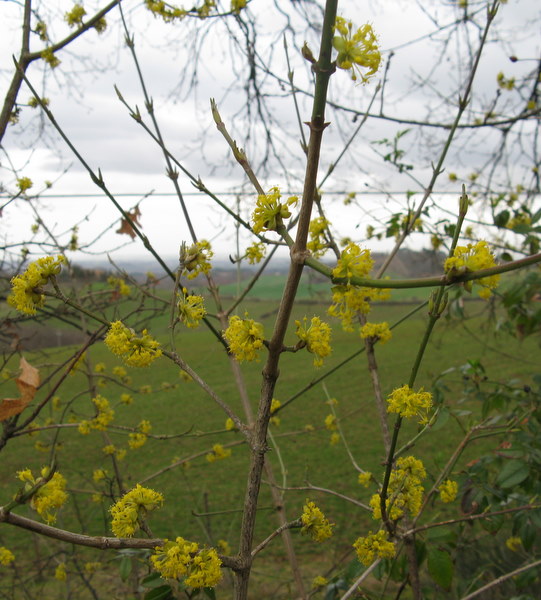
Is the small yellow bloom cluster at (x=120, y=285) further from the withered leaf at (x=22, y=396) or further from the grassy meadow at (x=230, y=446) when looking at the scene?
the withered leaf at (x=22, y=396)

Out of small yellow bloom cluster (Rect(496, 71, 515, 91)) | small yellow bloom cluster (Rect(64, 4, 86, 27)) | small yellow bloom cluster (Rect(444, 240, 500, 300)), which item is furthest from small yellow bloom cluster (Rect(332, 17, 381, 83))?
small yellow bloom cluster (Rect(496, 71, 515, 91))

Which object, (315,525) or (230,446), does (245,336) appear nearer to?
(315,525)

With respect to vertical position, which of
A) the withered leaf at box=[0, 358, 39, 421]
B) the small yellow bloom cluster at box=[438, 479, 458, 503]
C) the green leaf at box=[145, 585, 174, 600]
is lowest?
the small yellow bloom cluster at box=[438, 479, 458, 503]

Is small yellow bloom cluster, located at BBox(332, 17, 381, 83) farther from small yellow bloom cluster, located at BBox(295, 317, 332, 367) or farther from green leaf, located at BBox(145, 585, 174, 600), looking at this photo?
green leaf, located at BBox(145, 585, 174, 600)

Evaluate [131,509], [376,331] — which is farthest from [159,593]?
[376,331]

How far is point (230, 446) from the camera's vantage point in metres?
2.37

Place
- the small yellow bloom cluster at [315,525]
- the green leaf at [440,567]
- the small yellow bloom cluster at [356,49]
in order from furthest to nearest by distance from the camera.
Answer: the green leaf at [440,567]
the small yellow bloom cluster at [315,525]
the small yellow bloom cluster at [356,49]

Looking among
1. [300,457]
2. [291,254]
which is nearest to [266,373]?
[291,254]

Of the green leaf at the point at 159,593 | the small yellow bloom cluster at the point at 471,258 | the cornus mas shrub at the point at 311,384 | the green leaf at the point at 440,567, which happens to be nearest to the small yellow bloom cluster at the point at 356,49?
the cornus mas shrub at the point at 311,384

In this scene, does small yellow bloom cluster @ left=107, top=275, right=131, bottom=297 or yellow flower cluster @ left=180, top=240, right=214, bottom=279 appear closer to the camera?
yellow flower cluster @ left=180, top=240, right=214, bottom=279

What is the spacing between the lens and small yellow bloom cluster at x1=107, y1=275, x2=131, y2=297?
320 cm

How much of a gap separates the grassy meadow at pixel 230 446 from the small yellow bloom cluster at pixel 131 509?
1.36 metres

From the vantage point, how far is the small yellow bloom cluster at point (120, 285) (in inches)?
126

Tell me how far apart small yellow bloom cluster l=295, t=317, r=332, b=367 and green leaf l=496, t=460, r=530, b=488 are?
0.92 meters
